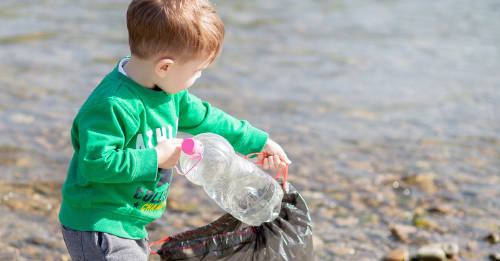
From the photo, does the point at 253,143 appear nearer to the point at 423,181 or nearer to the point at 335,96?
the point at 423,181

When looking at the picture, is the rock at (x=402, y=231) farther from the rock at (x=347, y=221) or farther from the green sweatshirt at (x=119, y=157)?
the green sweatshirt at (x=119, y=157)

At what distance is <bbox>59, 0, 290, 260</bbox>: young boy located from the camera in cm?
229

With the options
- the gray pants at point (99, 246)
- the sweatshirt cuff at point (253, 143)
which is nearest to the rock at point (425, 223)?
the sweatshirt cuff at point (253, 143)

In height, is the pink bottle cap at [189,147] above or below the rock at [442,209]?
above

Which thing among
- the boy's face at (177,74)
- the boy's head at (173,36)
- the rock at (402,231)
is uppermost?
the boy's head at (173,36)

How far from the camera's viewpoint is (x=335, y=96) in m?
7.81

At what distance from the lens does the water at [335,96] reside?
492cm

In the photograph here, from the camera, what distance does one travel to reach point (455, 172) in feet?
18.4

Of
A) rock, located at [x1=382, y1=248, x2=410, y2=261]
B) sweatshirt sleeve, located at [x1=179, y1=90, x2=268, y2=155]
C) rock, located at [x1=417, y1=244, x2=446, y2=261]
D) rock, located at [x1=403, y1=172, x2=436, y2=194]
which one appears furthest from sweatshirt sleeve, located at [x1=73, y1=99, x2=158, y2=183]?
Answer: rock, located at [x1=403, y1=172, x2=436, y2=194]

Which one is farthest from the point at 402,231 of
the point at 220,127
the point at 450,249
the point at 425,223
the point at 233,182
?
the point at 220,127

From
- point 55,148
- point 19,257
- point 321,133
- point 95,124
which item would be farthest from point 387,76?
point 95,124

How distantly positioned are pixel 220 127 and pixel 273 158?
0.99ft

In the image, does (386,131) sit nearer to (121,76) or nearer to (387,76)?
(387,76)

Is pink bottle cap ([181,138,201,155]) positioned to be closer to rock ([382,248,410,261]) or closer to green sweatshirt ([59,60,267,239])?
green sweatshirt ([59,60,267,239])
